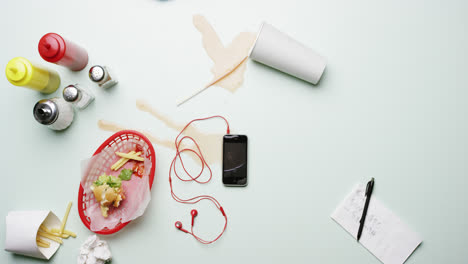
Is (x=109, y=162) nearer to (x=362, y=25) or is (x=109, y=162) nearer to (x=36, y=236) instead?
(x=36, y=236)

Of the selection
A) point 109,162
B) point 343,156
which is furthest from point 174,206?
point 343,156

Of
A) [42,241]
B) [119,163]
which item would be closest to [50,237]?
[42,241]

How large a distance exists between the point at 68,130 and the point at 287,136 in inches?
25.8

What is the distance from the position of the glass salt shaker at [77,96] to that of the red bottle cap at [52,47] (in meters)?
0.09

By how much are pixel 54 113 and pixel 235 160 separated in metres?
0.52

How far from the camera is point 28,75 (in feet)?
2.85

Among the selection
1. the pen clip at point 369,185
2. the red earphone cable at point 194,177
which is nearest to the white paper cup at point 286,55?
the red earphone cable at point 194,177

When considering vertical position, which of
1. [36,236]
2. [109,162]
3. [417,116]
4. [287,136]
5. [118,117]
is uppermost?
[417,116]

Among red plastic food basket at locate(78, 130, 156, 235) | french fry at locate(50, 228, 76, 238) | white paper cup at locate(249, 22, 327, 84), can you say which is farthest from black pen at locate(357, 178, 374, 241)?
french fry at locate(50, 228, 76, 238)

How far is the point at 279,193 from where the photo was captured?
0.92 metres

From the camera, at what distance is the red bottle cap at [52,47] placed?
85 cm

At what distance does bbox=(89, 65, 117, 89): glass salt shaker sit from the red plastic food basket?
5.9 inches

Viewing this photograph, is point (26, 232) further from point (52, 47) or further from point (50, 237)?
point (52, 47)

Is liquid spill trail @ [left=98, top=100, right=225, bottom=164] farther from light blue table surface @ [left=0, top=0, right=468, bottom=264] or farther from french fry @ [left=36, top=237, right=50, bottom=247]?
french fry @ [left=36, top=237, right=50, bottom=247]
